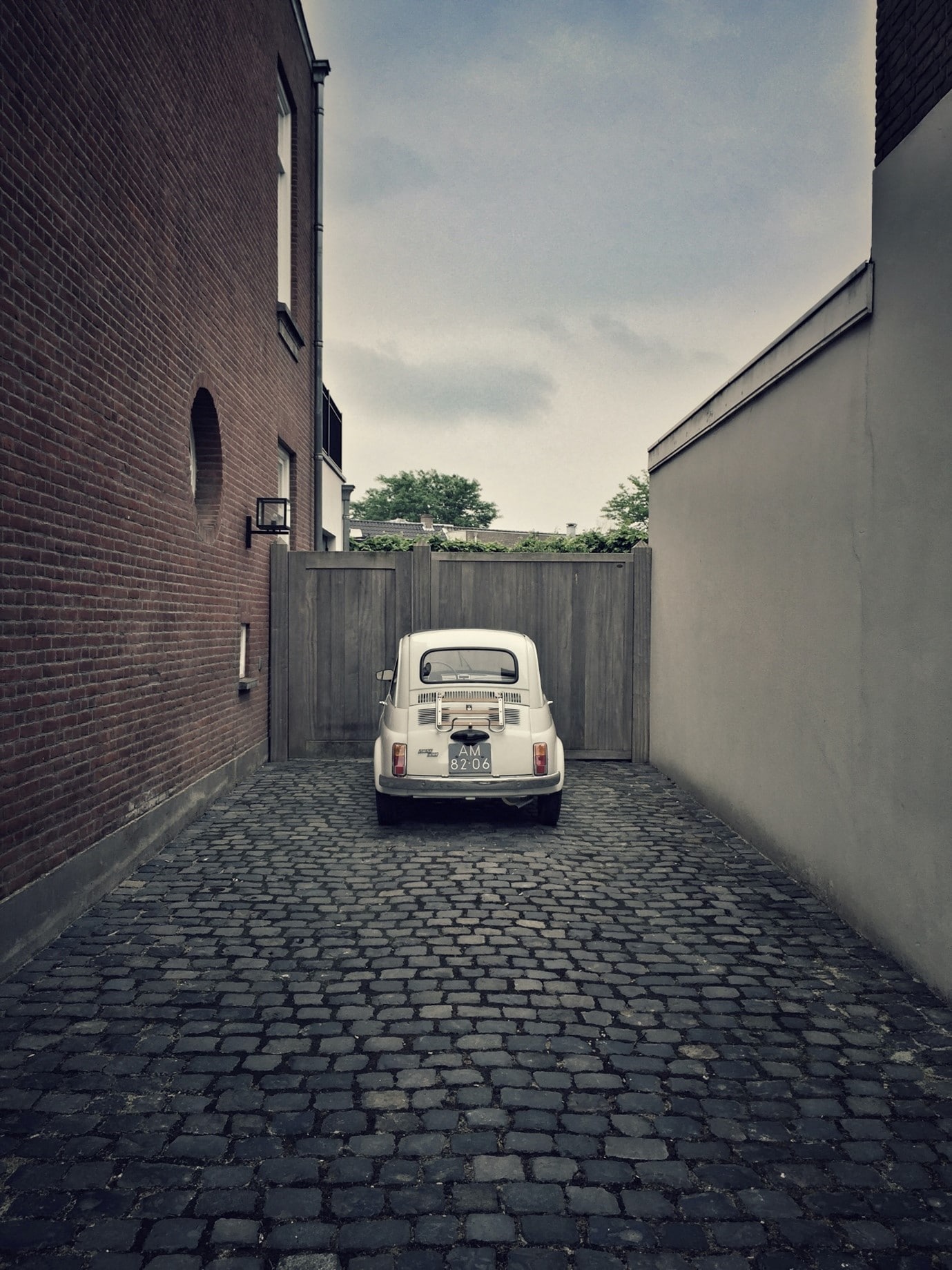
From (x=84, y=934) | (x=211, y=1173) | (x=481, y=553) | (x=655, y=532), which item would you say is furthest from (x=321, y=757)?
(x=211, y=1173)

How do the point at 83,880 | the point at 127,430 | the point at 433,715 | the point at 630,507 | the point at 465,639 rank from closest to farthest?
the point at 83,880
the point at 127,430
the point at 433,715
the point at 465,639
the point at 630,507

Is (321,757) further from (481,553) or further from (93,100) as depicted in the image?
(93,100)

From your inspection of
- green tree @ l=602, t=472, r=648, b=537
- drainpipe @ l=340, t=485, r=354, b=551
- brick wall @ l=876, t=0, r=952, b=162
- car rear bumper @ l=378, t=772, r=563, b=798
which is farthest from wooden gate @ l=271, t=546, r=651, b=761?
green tree @ l=602, t=472, r=648, b=537

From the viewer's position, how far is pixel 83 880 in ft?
16.2

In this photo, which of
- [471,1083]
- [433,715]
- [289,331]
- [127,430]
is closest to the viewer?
[471,1083]

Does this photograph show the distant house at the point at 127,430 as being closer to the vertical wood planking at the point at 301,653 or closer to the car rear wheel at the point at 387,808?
the vertical wood planking at the point at 301,653

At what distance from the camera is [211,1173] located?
255 cm

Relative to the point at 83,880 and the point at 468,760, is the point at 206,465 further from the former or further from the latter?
the point at 83,880

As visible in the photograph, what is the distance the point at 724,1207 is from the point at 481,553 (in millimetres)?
8655

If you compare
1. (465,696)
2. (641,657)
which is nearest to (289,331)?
(641,657)

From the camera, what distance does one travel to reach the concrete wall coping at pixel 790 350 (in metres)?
4.81

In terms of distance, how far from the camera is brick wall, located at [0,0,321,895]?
4.32 metres

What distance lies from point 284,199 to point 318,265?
4.08 feet

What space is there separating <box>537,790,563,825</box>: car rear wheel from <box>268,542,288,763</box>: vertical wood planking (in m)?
4.16
